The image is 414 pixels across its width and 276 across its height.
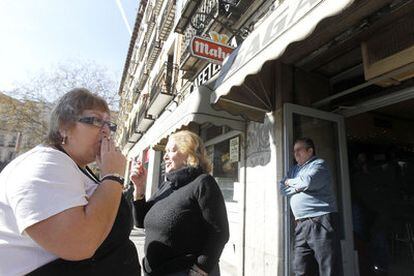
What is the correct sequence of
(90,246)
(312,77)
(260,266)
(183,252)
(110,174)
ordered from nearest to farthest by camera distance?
(90,246)
(110,174)
(183,252)
(260,266)
(312,77)

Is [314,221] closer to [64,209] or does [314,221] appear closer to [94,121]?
[94,121]

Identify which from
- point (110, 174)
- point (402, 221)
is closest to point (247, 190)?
point (402, 221)

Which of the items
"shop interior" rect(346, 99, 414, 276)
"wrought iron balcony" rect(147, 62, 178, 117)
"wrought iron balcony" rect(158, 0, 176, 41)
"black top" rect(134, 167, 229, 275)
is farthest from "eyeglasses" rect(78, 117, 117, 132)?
"wrought iron balcony" rect(158, 0, 176, 41)

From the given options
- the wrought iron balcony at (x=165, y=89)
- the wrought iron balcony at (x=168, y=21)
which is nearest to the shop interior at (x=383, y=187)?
the wrought iron balcony at (x=165, y=89)

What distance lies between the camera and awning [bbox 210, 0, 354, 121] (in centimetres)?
239

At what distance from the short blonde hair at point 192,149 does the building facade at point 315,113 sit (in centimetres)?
110

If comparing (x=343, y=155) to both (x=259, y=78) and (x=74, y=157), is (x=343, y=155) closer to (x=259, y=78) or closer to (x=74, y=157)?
(x=259, y=78)

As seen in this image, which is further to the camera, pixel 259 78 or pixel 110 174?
pixel 259 78

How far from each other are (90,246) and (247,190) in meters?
4.07

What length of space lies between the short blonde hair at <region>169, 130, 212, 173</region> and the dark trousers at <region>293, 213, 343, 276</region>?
59.4 inches

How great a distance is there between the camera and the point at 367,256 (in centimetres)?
436

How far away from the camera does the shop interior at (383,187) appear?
4.35m

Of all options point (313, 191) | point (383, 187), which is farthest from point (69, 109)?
point (383, 187)

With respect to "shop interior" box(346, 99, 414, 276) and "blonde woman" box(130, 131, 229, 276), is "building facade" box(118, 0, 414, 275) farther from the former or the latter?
"blonde woman" box(130, 131, 229, 276)
